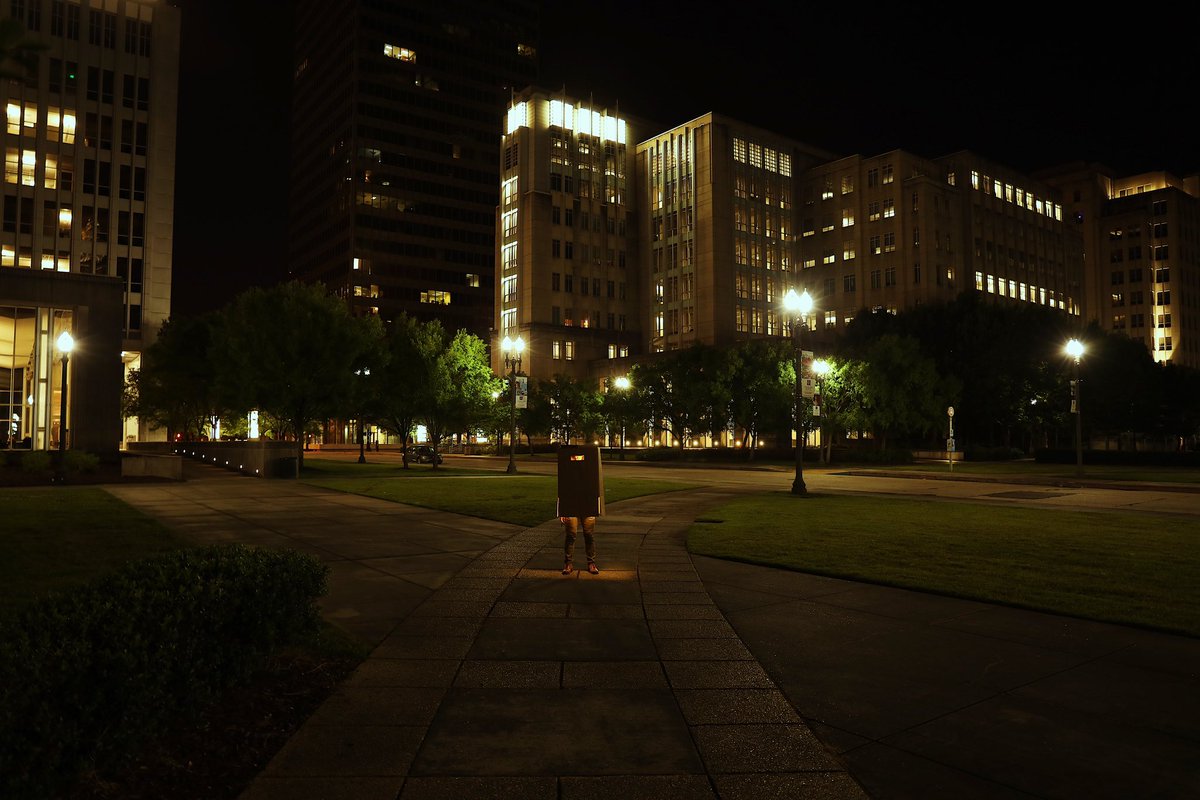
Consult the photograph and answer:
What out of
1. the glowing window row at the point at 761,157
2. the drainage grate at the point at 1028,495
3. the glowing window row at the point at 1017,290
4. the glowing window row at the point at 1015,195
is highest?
the glowing window row at the point at 761,157

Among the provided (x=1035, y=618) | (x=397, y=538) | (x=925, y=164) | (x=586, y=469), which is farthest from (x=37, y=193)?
(x=925, y=164)

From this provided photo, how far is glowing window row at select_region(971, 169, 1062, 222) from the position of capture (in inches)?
4497

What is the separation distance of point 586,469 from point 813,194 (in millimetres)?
114818

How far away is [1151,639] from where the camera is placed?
7445 mm

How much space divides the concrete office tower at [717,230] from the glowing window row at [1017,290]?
27.5 meters

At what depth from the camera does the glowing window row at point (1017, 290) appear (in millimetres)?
111812

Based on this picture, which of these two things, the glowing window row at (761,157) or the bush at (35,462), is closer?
the bush at (35,462)

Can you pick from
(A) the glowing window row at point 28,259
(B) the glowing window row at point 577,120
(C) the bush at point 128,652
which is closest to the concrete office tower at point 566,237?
(B) the glowing window row at point 577,120

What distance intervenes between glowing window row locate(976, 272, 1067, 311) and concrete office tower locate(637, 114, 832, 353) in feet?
90.1

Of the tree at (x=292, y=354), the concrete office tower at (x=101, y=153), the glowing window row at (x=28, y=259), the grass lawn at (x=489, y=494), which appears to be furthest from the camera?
the concrete office tower at (x=101, y=153)

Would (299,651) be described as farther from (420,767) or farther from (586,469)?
(586,469)

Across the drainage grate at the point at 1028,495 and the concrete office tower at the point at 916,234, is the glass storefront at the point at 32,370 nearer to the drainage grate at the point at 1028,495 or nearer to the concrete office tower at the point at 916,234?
the drainage grate at the point at 1028,495

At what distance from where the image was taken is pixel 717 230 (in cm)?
10531

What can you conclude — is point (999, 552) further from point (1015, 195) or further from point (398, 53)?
point (398, 53)
